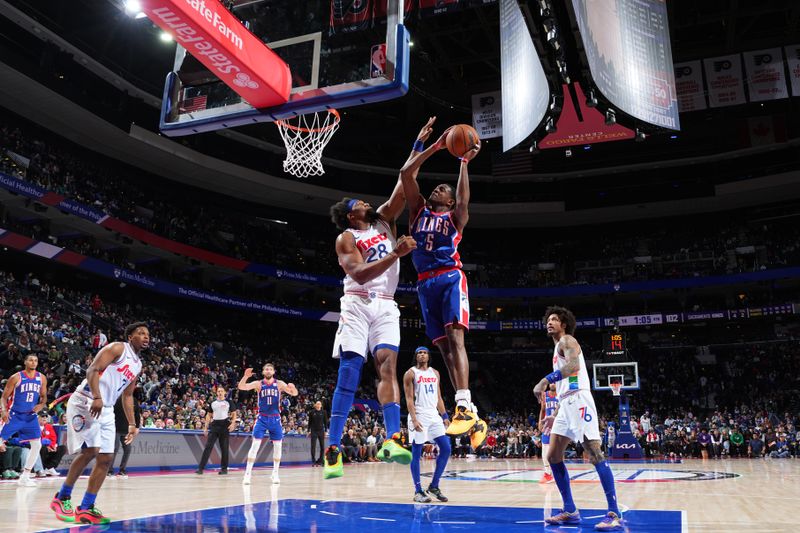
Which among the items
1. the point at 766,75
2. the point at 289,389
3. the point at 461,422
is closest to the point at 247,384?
the point at 289,389

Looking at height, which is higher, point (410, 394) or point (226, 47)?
point (226, 47)

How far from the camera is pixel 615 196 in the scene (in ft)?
113

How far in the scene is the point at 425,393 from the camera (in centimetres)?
855

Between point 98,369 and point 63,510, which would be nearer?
point 63,510

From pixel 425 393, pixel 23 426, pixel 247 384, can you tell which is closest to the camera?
pixel 425 393

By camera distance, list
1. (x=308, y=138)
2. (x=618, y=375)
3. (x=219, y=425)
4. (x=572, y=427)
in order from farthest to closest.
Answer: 1. (x=618, y=375)
2. (x=219, y=425)
3. (x=308, y=138)
4. (x=572, y=427)

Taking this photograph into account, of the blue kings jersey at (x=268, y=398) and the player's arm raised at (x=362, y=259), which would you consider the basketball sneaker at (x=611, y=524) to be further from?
the blue kings jersey at (x=268, y=398)

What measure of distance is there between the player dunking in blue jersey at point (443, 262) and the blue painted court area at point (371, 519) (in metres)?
1.57

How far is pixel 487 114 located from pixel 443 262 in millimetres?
17036

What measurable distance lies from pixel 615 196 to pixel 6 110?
92.2 ft

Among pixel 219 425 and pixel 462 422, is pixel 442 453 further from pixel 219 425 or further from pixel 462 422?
pixel 219 425

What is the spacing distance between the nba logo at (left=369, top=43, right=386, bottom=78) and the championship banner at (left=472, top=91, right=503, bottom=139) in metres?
14.5

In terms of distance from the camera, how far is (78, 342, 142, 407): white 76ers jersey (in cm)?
652

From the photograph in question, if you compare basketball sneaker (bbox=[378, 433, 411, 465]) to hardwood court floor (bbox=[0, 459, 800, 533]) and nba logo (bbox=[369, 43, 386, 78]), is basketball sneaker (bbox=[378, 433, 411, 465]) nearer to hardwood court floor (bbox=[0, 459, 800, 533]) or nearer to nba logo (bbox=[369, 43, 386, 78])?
hardwood court floor (bbox=[0, 459, 800, 533])
